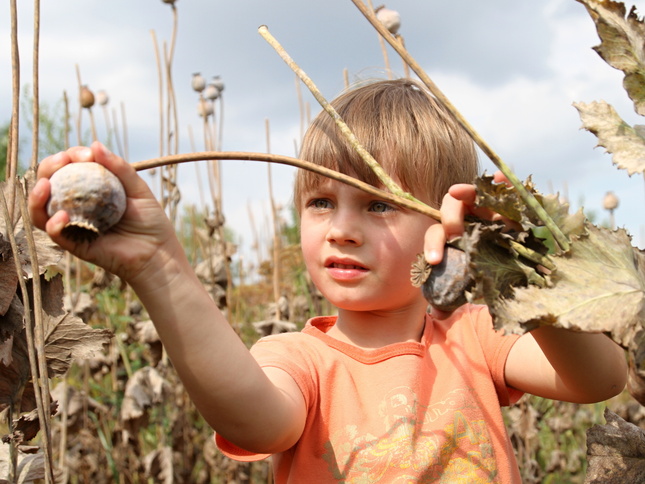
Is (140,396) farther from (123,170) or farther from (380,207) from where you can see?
(123,170)

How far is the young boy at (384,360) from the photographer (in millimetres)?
934

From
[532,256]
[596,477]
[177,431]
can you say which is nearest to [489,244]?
[532,256]

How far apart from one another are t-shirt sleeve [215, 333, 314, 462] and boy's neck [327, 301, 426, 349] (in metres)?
0.10

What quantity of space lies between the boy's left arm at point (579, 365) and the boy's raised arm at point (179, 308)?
0.37 m

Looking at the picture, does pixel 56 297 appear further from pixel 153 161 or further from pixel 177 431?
pixel 177 431

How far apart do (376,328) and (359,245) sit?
0.18m

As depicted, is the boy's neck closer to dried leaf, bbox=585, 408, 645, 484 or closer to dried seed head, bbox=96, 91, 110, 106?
dried leaf, bbox=585, 408, 645, 484

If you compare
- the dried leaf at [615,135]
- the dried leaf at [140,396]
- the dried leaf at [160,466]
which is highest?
the dried leaf at [615,135]

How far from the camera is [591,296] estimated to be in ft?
1.90

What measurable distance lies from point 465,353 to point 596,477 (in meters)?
0.46

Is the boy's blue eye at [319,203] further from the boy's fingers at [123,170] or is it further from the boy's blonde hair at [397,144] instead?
the boy's fingers at [123,170]

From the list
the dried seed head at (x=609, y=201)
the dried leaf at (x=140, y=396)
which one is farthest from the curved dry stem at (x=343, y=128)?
the dried seed head at (x=609, y=201)

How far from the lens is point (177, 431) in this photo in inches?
112

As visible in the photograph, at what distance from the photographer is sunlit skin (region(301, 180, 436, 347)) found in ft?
3.50
